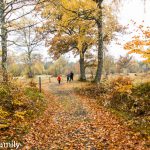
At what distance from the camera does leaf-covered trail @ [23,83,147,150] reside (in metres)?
8.09

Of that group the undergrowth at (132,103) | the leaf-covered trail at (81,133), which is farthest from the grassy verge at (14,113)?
the undergrowth at (132,103)

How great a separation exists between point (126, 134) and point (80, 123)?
89.0 inches

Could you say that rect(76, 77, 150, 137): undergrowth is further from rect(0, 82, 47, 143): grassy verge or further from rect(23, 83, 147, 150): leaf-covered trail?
rect(0, 82, 47, 143): grassy verge

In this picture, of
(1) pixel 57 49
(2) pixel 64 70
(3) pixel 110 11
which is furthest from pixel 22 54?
(3) pixel 110 11

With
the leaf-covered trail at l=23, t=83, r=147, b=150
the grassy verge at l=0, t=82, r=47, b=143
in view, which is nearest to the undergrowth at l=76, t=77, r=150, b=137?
the leaf-covered trail at l=23, t=83, r=147, b=150

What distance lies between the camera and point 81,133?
9352mm

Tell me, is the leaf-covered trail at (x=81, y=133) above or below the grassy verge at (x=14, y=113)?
below

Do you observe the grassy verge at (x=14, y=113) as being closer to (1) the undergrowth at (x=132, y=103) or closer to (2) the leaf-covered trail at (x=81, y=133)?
(2) the leaf-covered trail at (x=81, y=133)

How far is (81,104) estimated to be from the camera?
1524 centimetres

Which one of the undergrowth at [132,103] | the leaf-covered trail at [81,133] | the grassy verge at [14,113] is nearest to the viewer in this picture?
the leaf-covered trail at [81,133]

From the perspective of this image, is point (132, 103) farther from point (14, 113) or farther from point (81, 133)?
point (14, 113)

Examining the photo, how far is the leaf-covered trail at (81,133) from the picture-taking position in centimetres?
809

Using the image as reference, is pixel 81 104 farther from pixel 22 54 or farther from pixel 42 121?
pixel 22 54

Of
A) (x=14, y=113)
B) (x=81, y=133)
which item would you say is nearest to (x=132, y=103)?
(x=81, y=133)
